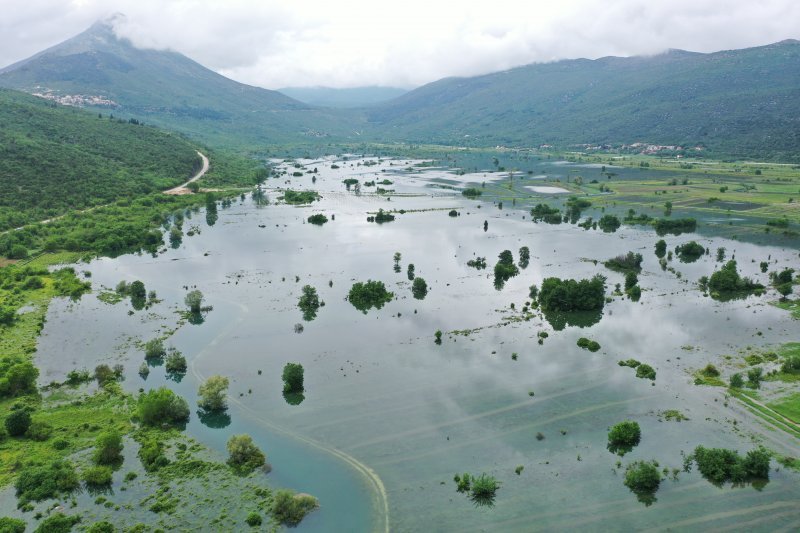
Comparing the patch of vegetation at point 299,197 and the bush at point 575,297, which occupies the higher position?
the patch of vegetation at point 299,197

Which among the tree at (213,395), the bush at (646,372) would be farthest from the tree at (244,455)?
the bush at (646,372)

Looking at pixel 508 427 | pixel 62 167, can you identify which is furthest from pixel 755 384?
pixel 62 167

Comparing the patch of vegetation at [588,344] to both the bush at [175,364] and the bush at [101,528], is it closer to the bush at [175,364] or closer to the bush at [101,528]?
the bush at [175,364]

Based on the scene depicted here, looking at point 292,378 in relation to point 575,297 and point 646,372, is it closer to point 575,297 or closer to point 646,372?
point 646,372

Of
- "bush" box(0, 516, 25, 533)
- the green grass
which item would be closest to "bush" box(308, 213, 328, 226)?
"bush" box(0, 516, 25, 533)

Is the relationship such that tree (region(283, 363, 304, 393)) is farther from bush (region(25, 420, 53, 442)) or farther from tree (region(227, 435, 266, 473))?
bush (region(25, 420, 53, 442))

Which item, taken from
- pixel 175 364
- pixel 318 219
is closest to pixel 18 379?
pixel 175 364
